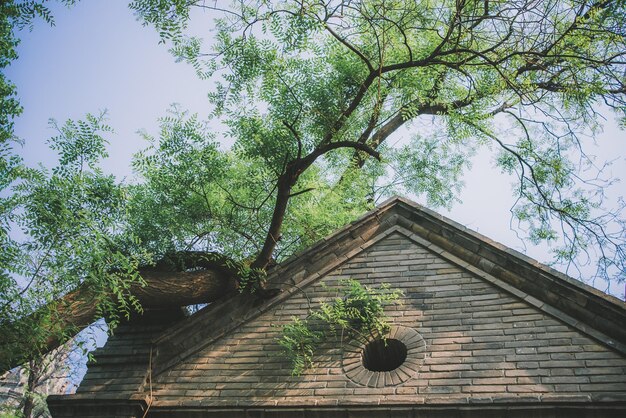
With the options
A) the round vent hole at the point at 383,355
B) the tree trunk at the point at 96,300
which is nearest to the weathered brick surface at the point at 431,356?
the round vent hole at the point at 383,355

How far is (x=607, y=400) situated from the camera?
18.2ft

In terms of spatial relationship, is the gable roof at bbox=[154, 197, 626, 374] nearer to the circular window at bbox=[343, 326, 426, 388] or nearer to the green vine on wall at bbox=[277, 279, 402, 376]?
the green vine on wall at bbox=[277, 279, 402, 376]

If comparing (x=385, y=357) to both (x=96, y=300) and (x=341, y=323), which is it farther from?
(x=96, y=300)

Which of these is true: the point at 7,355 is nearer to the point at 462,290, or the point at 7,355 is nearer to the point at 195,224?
the point at 195,224

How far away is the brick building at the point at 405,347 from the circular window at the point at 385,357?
18mm

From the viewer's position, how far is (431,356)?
6613 millimetres

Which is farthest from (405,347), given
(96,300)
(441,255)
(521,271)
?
(96,300)

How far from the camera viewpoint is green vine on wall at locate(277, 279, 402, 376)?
7.15m

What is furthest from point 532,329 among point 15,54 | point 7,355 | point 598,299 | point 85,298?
point 15,54

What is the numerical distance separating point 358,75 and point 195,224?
4.25 metres

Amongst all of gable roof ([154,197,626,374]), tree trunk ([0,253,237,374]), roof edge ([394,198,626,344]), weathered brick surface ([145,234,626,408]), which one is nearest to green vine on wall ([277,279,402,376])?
weathered brick surface ([145,234,626,408])

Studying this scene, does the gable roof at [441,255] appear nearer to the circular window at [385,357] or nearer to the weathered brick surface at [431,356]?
the weathered brick surface at [431,356]

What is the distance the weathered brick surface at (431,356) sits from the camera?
19.7 ft

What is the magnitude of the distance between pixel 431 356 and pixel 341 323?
1.26 metres
